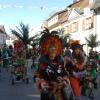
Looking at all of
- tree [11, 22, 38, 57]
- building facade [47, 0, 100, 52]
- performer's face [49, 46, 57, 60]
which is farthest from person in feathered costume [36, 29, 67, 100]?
building facade [47, 0, 100, 52]

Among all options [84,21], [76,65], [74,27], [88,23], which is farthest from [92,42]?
[76,65]

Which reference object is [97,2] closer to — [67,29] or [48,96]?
[67,29]

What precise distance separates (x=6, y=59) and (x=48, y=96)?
1972cm

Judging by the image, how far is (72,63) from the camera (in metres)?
8.15

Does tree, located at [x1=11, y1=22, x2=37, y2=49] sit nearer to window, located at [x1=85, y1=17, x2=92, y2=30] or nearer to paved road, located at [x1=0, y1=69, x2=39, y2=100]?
paved road, located at [x1=0, y1=69, x2=39, y2=100]

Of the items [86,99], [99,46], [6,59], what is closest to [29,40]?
[6,59]

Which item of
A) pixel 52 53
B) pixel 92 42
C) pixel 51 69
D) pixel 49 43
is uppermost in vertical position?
pixel 92 42

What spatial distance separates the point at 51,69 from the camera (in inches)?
271

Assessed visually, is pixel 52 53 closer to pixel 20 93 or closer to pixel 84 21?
pixel 20 93

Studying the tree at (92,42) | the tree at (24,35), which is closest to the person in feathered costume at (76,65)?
the tree at (24,35)

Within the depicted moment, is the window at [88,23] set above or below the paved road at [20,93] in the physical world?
above

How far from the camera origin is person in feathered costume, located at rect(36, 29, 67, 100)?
6.75m

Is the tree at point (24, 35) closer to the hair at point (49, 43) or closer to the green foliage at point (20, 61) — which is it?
the green foliage at point (20, 61)

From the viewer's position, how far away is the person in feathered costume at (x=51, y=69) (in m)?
6.75
